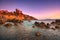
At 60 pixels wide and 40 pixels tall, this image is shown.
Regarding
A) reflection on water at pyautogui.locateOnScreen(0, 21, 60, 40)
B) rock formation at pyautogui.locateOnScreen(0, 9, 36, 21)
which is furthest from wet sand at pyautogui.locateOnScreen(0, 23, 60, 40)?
rock formation at pyautogui.locateOnScreen(0, 9, 36, 21)

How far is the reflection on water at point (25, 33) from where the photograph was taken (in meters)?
1.81

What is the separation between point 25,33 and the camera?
6.07 feet

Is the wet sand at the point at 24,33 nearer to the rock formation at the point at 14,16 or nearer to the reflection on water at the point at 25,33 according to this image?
the reflection on water at the point at 25,33

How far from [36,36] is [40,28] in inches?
5.6

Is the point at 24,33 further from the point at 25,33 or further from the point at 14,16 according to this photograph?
the point at 14,16

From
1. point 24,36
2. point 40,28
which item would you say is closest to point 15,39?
point 24,36

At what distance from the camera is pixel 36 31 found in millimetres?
1849

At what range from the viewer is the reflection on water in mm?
1813

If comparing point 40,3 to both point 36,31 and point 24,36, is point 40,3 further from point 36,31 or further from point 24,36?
point 24,36

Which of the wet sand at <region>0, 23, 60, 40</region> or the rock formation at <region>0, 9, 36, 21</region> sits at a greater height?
the rock formation at <region>0, 9, 36, 21</region>

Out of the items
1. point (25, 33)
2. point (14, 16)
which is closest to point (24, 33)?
point (25, 33)

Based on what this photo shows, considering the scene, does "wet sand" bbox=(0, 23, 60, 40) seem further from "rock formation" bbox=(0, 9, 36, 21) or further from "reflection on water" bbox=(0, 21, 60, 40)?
"rock formation" bbox=(0, 9, 36, 21)

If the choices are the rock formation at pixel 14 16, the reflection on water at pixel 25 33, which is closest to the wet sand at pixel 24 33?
the reflection on water at pixel 25 33

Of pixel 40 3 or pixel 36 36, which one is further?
pixel 40 3
